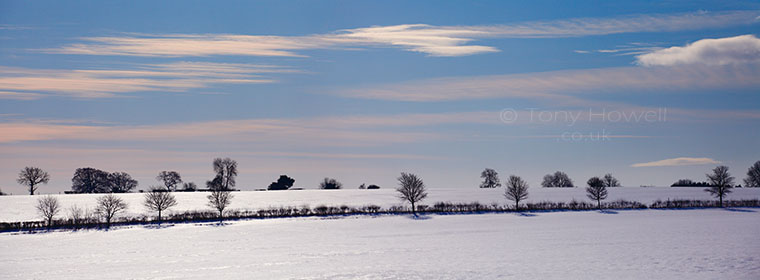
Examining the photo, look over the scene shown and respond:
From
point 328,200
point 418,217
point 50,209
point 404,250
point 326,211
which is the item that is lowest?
point 404,250

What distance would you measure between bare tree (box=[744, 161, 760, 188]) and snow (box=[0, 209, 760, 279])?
127472mm

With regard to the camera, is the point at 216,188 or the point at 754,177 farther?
the point at 754,177

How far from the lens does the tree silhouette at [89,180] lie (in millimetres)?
167750

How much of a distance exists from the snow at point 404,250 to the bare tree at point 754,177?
127472 millimetres

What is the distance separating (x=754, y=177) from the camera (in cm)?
18775

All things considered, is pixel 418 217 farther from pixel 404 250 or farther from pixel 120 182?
pixel 120 182

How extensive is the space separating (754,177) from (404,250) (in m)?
179

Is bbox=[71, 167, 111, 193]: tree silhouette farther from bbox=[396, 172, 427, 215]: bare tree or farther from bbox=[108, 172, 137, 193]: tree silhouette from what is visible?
bbox=[396, 172, 427, 215]: bare tree

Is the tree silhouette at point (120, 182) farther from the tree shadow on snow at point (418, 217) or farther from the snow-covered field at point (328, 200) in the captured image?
the tree shadow on snow at point (418, 217)

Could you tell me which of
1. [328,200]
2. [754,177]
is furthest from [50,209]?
[754,177]

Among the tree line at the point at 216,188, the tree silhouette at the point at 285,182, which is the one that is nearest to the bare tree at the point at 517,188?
the tree line at the point at 216,188

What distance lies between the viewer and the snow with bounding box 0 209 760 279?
38156 millimetres

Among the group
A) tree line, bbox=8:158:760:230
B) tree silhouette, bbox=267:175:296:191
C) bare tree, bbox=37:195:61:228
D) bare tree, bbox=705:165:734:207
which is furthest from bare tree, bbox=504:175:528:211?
tree silhouette, bbox=267:175:296:191

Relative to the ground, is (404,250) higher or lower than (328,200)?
lower
